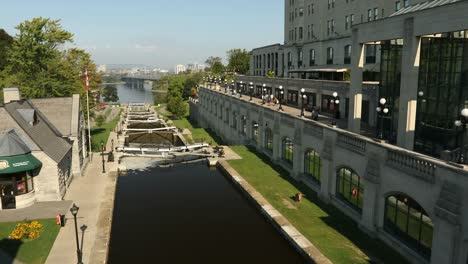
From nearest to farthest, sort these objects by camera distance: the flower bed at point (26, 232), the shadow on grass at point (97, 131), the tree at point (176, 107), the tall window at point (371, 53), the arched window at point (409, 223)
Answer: the arched window at point (409, 223) → the flower bed at point (26, 232) → the tall window at point (371, 53) → the shadow on grass at point (97, 131) → the tree at point (176, 107)

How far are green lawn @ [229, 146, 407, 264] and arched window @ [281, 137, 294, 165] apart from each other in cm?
138

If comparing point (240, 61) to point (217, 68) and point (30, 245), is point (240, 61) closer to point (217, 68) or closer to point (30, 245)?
point (217, 68)

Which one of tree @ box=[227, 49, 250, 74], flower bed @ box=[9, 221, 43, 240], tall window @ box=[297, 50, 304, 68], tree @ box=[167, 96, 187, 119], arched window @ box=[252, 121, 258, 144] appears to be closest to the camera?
flower bed @ box=[9, 221, 43, 240]

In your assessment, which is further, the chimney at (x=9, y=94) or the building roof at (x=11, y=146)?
the chimney at (x=9, y=94)

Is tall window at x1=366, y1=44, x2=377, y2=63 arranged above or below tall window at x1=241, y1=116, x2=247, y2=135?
→ above

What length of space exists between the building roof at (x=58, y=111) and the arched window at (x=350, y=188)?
26204mm

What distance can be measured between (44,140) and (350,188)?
24745mm

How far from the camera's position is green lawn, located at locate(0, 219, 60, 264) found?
20.9 metres

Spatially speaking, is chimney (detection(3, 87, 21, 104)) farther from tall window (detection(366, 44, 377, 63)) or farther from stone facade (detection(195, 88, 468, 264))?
tall window (detection(366, 44, 377, 63))

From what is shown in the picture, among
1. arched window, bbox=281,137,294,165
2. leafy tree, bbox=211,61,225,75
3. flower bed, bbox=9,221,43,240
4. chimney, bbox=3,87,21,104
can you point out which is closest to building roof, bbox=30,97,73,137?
chimney, bbox=3,87,21,104

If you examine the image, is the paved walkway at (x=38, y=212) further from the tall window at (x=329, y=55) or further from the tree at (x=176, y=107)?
the tree at (x=176, y=107)

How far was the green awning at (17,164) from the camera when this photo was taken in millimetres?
26961

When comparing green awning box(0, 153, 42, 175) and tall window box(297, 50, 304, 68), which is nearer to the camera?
green awning box(0, 153, 42, 175)

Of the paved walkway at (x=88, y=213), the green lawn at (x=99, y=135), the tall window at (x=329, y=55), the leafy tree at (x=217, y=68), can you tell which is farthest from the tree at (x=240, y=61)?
the paved walkway at (x=88, y=213)
